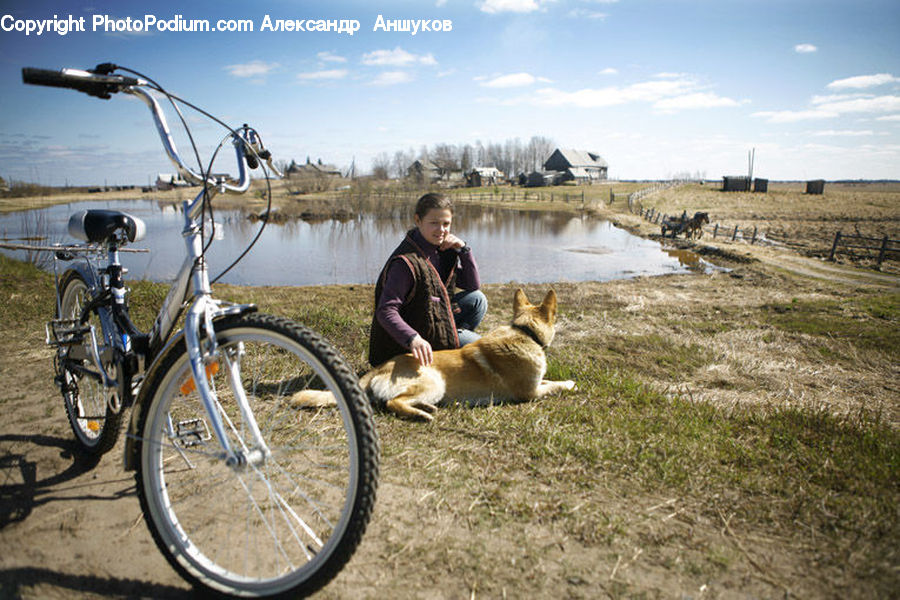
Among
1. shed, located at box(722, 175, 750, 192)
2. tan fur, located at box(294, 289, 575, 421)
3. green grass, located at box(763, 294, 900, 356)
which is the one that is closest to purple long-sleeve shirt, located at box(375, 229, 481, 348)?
tan fur, located at box(294, 289, 575, 421)

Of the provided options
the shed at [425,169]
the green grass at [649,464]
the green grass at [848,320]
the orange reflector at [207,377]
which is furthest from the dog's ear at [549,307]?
the shed at [425,169]

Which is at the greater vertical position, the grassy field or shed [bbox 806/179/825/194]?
shed [bbox 806/179/825/194]

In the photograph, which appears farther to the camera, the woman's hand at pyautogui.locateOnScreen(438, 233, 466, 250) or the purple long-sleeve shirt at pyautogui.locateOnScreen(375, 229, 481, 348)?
the woman's hand at pyautogui.locateOnScreen(438, 233, 466, 250)

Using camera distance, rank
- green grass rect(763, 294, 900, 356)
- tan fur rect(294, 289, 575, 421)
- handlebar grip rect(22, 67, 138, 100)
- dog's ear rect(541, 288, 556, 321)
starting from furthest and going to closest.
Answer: green grass rect(763, 294, 900, 356) < dog's ear rect(541, 288, 556, 321) < tan fur rect(294, 289, 575, 421) < handlebar grip rect(22, 67, 138, 100)

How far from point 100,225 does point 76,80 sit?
46.3 inches

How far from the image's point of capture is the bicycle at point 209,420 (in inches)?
74.4

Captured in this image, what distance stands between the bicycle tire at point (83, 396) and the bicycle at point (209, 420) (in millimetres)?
13

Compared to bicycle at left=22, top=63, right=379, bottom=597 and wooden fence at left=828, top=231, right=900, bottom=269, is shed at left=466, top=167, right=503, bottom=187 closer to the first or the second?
wooden fence at left=828, top=231, right=900, bottom=269

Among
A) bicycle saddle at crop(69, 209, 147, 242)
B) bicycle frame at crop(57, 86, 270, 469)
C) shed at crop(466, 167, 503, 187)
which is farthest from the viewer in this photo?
shed at crop(466, 167, 503, 187)

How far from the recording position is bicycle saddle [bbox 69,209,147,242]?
10.2 ft

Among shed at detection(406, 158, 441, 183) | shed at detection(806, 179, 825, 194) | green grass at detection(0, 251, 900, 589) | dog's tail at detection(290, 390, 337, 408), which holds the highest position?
shed at detection(406, 158, 441, 183)

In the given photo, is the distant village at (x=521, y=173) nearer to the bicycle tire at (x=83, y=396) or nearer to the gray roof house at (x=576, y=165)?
the gray roof house at (x=576, y=165)

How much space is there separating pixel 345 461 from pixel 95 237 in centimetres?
233

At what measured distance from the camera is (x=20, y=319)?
21.1 feet
